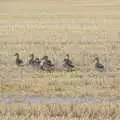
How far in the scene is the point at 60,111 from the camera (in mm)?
14258

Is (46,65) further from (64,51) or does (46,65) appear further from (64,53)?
(64,51)

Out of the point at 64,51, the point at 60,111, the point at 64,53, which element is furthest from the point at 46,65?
the point at 60,111

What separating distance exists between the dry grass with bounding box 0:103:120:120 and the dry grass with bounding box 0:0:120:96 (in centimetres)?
257

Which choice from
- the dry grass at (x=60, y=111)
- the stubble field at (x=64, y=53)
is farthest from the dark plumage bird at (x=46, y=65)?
the dry grass at (x=60, y=111)

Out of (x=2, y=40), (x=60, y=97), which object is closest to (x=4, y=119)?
(x=60, y=97)

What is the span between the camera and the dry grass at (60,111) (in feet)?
44.2

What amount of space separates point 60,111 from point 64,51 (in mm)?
13613

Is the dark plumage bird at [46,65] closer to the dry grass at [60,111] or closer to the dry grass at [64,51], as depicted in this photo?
the dry grass at [64,51]

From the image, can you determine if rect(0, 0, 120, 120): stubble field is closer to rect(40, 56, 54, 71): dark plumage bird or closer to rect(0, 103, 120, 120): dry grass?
rect(40, 56, 54, 71): dark plumage bird

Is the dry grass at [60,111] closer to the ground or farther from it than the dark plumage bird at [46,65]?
closer to the ground

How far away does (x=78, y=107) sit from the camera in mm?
14586

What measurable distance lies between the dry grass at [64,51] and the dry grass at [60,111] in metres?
2.57

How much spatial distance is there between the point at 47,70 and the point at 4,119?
30.1 ft

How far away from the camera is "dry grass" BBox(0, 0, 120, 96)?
61.8 feet
